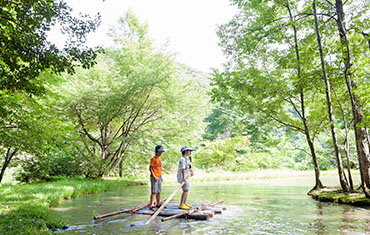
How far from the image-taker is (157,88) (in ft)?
68.7

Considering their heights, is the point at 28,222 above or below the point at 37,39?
below

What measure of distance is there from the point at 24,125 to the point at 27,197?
8.77 feet

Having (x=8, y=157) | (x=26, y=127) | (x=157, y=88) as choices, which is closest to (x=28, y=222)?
(x=26, y=127)

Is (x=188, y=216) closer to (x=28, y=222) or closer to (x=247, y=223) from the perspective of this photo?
(x=247, y=223)

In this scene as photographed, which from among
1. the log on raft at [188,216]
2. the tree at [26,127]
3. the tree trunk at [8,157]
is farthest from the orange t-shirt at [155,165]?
the tree trunk at [8,157]

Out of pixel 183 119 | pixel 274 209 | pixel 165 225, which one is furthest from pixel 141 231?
pixel 183 119

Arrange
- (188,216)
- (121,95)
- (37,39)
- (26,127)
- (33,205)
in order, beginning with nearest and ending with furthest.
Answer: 1. (37,39)
2. (188,216)
3. (33,205)
4. (26,127)
5. (121,95)

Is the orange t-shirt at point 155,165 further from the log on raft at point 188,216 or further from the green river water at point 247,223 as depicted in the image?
the green river water at point 247,223

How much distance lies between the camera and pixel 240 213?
8.66 metres

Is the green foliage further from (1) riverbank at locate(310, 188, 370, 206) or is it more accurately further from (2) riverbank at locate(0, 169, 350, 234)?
(1) riverbank at locate(310, 188, 370, 206)

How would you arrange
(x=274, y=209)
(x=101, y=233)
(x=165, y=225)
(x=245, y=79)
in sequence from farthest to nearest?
(x=245, y=79) < (x=274, y=209) < (x=165, y=225) < (x=101, y=233)

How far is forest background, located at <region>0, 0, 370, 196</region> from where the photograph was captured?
20.6ft

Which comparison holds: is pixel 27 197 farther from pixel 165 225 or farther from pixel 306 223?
pixel 306 223

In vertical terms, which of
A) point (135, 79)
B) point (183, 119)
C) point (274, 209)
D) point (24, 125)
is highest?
point (135, 79)
